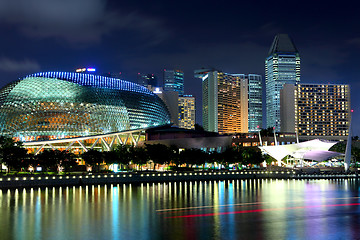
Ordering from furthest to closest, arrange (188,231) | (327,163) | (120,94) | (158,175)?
(327,163) → (120,94) → (158,175) → (188,231)

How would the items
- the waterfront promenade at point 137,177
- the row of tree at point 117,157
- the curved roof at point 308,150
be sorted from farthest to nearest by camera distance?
the curved roof at point 308,150 < the row of tree at point 117,157 < the waterfront promenade at point 137,177

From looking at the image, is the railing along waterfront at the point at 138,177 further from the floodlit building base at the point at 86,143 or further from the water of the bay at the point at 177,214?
the floodlit building base at the point at 86,143

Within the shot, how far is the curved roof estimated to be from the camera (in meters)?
106

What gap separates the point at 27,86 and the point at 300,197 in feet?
257

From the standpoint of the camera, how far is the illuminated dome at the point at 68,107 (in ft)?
329

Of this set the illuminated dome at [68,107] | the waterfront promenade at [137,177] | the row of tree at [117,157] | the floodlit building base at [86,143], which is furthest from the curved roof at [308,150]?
the floodlit building base at [86,143]

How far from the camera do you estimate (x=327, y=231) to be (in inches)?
1254

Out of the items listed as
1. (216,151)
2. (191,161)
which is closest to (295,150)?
(216,151)

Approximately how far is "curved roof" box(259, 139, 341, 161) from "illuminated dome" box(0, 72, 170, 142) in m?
34.3

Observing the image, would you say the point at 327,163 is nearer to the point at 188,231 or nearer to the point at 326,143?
the point at 326,143

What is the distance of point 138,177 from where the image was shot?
73500 millimetres

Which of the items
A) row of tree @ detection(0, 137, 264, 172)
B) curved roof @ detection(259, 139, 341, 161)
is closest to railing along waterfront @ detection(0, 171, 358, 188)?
row of tree @ detection(0, 137, 264, 172)

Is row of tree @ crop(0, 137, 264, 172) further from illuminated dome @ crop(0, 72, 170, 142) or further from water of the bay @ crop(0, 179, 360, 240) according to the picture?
water of the bay @ crop(0, 179, 360, 240)

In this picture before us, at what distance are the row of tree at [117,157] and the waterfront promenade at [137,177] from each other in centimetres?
1045
